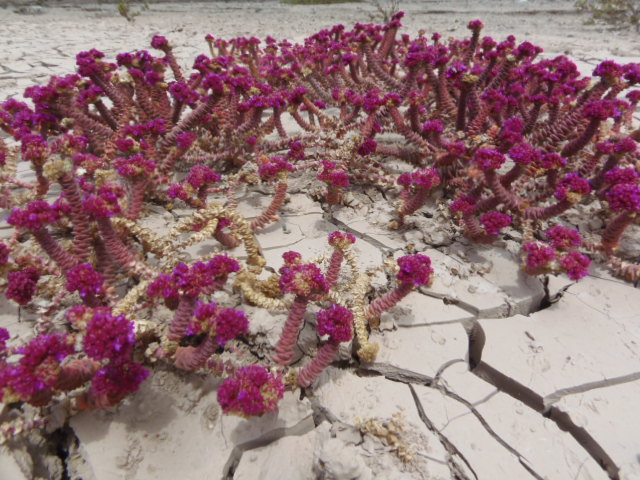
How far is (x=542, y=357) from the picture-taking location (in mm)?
1978

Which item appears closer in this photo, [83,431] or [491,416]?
[83,431]

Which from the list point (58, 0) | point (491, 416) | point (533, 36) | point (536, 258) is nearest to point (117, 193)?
point (491, 416)

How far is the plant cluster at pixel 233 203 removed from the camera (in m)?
1.53

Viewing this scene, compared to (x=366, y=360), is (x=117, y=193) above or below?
above

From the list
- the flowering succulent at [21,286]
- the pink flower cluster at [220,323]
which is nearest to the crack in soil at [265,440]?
the pink flower cluster at [220,323]

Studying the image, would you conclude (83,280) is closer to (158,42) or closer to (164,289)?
(164,289)

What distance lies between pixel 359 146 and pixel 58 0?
17728 millimetres

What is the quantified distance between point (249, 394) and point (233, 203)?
61.7 inches

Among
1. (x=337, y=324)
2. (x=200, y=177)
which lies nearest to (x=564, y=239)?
(x=337, y=324)

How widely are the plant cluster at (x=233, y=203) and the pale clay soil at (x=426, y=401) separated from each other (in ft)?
0.53

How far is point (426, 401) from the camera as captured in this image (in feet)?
5.96

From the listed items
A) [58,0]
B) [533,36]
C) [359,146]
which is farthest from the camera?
[58,0]

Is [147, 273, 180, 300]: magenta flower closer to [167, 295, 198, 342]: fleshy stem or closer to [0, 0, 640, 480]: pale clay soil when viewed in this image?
[167, 295, 198, 342]: fleshy stem

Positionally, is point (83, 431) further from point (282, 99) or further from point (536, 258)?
point (282, 99)
